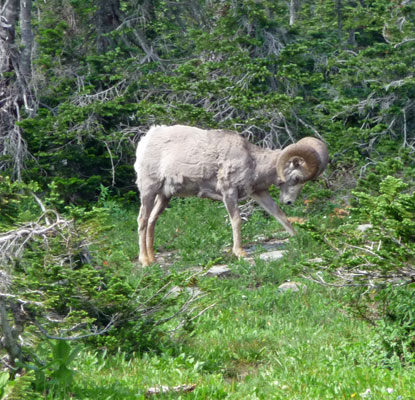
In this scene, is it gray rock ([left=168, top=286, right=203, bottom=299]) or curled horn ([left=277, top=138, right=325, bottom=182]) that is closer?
gray rock ([left=168, top=286, right=203, bottom=299])

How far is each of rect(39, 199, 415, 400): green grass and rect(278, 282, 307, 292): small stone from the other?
0.09m

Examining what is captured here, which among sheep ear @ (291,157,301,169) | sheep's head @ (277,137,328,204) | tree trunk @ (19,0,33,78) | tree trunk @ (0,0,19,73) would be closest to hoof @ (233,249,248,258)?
sheep's head @ (277,137,328,204)

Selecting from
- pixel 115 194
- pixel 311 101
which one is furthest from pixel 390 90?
pixel 115 194

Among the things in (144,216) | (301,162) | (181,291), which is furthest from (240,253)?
(181,291)

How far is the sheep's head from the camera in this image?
13211mm

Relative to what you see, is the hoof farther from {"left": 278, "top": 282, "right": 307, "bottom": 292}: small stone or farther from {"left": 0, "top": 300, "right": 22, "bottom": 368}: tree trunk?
{"left": 0, "top": 300, "right": 22, "bottom": 368}: tree trunk

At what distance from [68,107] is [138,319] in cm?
1037

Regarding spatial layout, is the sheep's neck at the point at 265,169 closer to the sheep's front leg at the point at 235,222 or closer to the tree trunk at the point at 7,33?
the sheep's front leg at the point at 235,222

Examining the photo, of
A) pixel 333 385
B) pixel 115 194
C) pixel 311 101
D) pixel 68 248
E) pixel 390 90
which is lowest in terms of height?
pixel 115 194

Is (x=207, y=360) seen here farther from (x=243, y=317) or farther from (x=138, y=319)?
(x=243, y=317)

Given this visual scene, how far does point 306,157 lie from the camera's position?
13266 mm

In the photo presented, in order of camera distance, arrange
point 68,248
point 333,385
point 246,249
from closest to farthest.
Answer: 1. point 333,385
2. point 68,248
3. point 246,249

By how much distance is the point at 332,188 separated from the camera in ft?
51.8

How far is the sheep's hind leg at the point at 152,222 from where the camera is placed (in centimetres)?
1310
